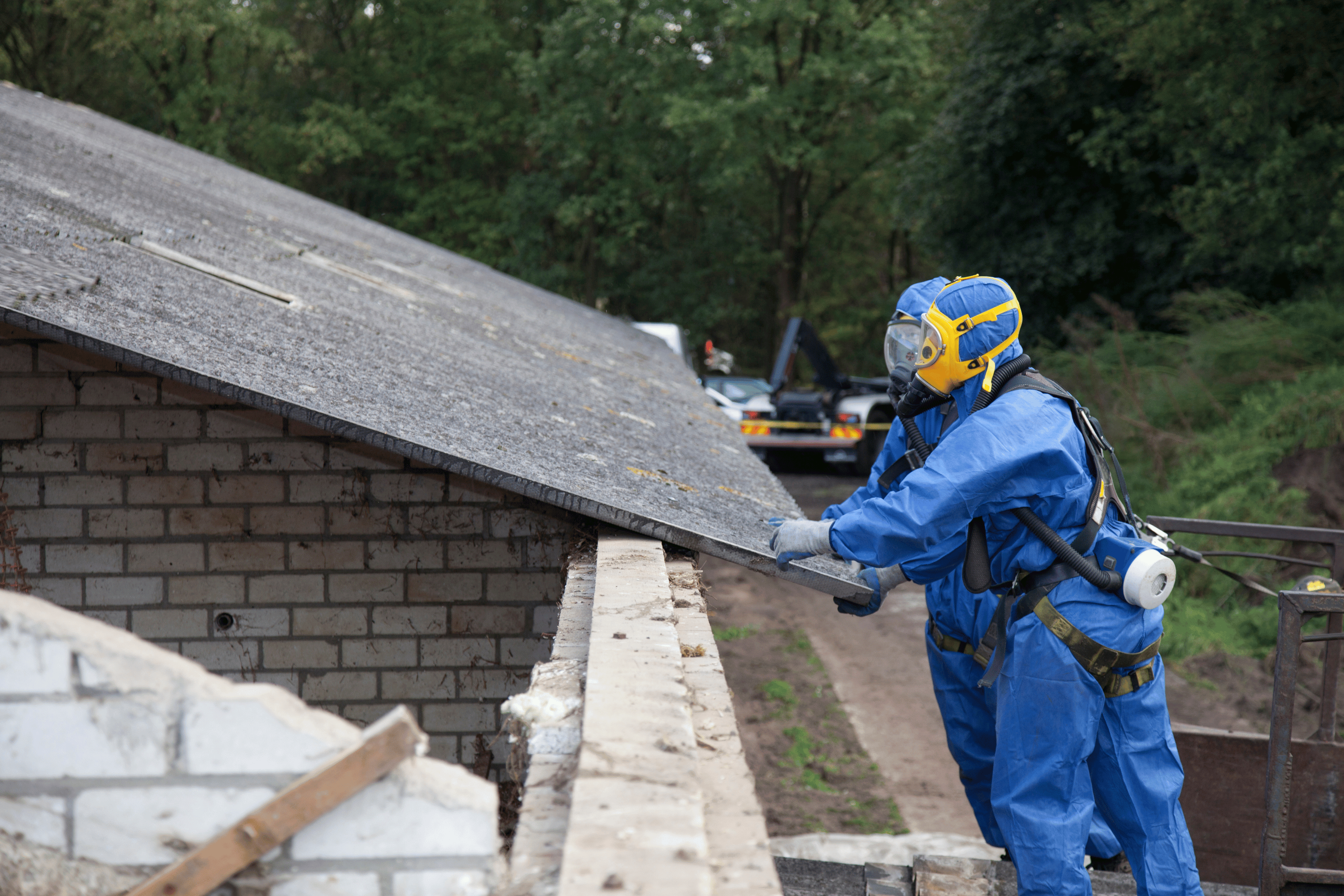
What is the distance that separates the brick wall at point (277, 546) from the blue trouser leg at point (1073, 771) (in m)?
1.77

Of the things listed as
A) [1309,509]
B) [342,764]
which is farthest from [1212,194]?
[342,764]

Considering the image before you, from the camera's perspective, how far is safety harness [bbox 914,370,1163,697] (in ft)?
9.73

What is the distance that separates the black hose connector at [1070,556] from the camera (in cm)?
296

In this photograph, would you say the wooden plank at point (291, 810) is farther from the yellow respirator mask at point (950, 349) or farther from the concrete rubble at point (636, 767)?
the yellow respirator mask at point (950, 349)

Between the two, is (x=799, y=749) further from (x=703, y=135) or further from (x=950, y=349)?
(x=703, y=135)

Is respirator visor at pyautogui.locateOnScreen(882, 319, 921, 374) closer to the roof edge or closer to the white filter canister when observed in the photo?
the roof edge

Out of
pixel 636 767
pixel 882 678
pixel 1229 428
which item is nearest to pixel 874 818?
pixel 882 678

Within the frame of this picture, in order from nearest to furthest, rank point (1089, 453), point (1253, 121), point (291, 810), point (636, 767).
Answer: point (291, 810) → point (636, 767) → point (1089, 453) → point (1253, 121)

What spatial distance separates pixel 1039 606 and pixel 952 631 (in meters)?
0.66

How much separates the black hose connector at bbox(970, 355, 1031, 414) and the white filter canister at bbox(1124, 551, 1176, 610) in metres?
0.62

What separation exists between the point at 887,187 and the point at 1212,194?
474 inches

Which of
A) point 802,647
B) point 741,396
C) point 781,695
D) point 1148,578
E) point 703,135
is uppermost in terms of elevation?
point 703,135

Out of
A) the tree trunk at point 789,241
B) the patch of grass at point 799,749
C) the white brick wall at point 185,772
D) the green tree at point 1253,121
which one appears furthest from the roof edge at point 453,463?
the tree trunk at point 789,241

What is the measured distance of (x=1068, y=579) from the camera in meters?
3.00
